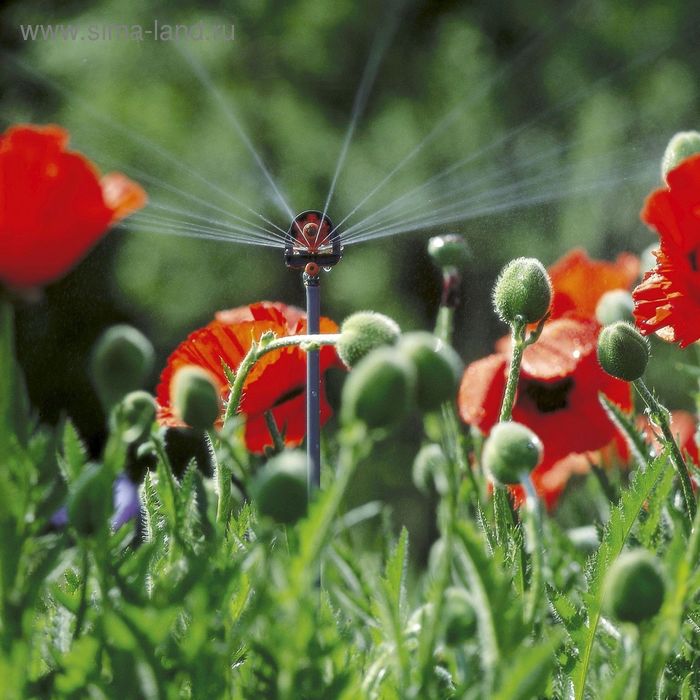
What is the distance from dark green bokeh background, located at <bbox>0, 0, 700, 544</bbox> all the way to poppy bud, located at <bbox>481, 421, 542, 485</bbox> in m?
1.54

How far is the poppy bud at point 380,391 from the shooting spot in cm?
30

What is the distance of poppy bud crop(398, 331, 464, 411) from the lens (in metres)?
0.34

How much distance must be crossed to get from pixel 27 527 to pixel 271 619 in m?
0.09

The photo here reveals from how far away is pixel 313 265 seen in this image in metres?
0.47

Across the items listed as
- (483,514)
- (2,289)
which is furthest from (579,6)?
(2,289)

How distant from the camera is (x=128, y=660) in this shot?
1.09 feet

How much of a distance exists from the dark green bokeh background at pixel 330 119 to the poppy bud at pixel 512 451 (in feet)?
5.07

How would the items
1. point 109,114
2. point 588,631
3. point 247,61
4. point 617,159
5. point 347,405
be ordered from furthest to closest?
point 247,61, point 109,114, point 617,159, point 588,631, point 347,405

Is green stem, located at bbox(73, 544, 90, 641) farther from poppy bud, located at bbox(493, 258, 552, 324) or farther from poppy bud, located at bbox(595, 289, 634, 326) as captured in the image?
poppy bud, located at bbox(595, 289, 634, 326)

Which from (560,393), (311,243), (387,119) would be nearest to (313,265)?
(311,243)

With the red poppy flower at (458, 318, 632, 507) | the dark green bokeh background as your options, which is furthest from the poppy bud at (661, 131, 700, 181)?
the dark green bokeh background

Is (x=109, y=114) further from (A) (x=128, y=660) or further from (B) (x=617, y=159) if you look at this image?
(A) (x=128, y=660)

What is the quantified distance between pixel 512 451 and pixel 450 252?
9.3 inches

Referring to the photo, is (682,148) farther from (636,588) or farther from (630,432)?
(636,588)
